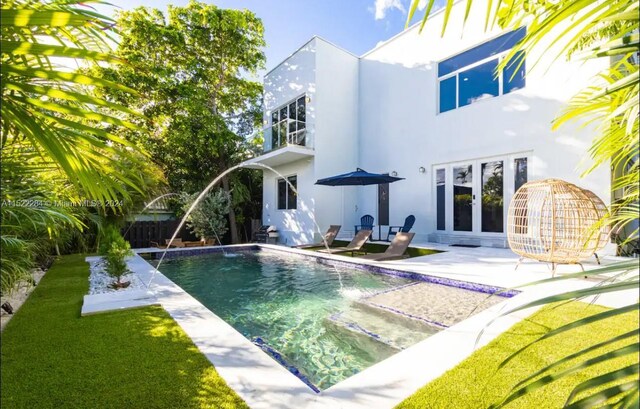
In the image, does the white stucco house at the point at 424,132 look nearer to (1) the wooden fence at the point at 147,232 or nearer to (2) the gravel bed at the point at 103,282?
(1) the wooden fence at the point at 147,232

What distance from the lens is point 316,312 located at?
5.10 meters

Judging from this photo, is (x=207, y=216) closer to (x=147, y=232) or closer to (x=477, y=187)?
(x=147, y=232)

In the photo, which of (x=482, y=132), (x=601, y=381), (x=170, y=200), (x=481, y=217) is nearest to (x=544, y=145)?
(x=482, y=132)

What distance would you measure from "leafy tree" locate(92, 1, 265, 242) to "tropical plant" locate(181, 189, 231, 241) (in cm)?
143

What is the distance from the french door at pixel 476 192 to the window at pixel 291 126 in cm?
596

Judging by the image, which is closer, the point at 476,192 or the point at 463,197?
the point at 476,192

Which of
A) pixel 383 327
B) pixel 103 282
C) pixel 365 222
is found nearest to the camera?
pixel 383 327

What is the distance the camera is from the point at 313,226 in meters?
13.8

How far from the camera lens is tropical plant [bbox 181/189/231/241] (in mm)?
14930

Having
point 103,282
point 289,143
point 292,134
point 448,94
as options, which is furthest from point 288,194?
point 103,282

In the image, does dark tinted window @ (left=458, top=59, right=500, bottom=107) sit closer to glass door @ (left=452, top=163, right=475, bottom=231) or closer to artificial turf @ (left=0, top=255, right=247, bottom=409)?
glass door @ (left=452, top=163, right=475, bottom=231)

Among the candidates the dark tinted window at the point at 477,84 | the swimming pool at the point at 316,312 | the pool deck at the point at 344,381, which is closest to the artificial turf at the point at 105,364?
the pool deck at the point at 344,381

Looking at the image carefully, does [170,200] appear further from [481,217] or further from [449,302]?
[449,302]

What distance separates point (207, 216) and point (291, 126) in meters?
5.74
